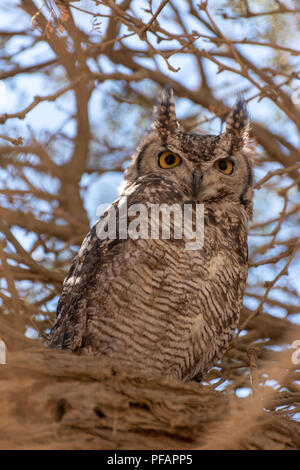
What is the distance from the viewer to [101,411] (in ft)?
6.05

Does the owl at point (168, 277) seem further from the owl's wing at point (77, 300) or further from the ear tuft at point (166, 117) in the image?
the ear tuft at point (166, 117)

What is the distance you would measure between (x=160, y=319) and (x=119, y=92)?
2460 mm

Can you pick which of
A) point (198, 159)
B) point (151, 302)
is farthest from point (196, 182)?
point (151, 302)

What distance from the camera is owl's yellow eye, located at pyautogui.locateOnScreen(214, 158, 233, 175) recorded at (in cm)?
284

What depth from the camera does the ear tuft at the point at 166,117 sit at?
294cm

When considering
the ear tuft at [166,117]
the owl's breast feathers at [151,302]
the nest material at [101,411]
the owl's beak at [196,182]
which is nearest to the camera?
the nest material at [101,411]

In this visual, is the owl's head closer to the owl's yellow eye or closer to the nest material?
the owl's yellow eye

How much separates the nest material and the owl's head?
103 cm

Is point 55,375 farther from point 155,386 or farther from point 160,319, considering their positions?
point 160,319

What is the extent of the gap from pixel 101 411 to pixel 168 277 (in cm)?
66

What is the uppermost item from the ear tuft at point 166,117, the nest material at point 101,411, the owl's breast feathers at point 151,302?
the ear tuft at point 166,117

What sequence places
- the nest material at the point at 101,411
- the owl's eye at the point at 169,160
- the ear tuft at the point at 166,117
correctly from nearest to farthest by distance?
the nest material at the point at 101,411
the owl's eye at the point at 169,160
the ear tuft at the point at 166,117

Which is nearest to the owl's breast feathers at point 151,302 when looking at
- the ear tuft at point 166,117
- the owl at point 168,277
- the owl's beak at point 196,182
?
the owl at point 168,277
